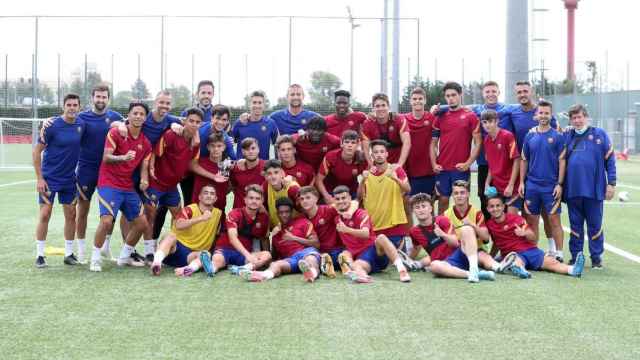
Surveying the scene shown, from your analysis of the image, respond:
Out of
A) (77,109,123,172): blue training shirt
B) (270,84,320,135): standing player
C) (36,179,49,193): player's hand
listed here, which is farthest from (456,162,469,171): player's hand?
(36,179,49,193): player's hand

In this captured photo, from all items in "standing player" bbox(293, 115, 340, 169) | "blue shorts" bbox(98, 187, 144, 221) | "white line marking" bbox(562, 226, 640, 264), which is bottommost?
"white line marking" bbox(562, 226, 640, 264)

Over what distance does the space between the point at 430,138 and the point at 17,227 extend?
585cm

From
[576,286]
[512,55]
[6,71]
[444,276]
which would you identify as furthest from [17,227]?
[6,71]

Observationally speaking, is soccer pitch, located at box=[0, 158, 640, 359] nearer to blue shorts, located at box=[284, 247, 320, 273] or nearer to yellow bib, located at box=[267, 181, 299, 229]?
blue shorts, located at box=[284, 247, 320, 273]

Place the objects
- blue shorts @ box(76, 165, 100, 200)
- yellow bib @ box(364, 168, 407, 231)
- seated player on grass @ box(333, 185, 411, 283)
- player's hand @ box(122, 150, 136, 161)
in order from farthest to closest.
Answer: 1. blue shorts @ box(76, 165, 100, 200)
2. yellow bib @ box(364, 168, 407, 231)
3. player's hand @ box(122, 150, 136, 161)
4. seated player on grass @ box(333, 185, 411, 283)

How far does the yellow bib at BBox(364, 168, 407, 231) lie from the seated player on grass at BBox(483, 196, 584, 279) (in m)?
0.89

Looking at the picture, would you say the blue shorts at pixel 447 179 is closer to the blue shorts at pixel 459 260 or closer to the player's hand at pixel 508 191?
the player's hand at pixel 508 191

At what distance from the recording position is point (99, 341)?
496 cm

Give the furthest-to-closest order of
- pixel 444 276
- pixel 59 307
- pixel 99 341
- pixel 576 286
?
1. pixel 444 276
2. pixel 576 286
3. pixel 59 307
4. pixel 99 341

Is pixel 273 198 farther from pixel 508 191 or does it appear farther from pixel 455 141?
pixel 508 191

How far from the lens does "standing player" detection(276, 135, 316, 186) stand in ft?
27.1

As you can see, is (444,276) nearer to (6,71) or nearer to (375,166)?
(375,166)

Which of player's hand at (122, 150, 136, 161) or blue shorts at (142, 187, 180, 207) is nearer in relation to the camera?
player's hand at (122, 150, 136, 161)

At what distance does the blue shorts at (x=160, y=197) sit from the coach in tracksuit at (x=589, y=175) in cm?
403
